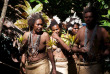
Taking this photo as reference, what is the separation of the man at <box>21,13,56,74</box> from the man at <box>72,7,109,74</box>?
921 mm

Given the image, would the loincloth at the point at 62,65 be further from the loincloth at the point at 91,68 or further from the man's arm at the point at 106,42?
the man's arm at the point at 106,42

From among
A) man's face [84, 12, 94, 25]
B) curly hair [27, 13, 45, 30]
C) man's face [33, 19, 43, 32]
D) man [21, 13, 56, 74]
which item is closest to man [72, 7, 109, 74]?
man's face [84, 12, 94, 25]

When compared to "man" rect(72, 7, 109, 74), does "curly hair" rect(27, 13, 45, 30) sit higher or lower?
higher

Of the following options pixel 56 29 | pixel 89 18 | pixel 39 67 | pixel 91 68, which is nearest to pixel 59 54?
pixel 56 29

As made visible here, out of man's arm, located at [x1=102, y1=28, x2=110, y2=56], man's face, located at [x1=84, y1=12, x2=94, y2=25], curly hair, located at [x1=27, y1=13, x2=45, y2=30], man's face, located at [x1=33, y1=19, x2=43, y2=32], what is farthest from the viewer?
curly hair, located at [x1=27, y1=13, x2=45, y2=30]

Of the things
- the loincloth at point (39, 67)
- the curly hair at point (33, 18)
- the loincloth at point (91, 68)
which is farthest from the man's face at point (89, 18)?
the loincloth at point (39, 67)

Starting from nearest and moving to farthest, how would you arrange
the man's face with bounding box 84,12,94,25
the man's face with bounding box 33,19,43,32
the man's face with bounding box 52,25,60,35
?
the man's face with bounding box 84,12,94,25 → the man's face with bounding box 33,19,43,32 → the man's face with bounding box 52,25,60,35

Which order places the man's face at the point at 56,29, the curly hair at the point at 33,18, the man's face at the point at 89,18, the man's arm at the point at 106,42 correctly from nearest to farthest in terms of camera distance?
the man's arm at the point at 106,42, the man's face at the point at 89,18, the curly hair at the point at 33,18, the man's face at the point at 56,29

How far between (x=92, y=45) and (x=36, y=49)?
1379mm

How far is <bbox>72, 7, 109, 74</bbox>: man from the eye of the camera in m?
3.44

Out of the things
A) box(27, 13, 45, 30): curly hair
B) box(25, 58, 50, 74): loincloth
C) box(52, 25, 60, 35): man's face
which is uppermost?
box(27, 13, 45, 30): curly hair

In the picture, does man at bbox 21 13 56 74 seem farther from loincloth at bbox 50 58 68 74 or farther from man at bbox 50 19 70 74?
loincloth at bbox 50 58 68 74

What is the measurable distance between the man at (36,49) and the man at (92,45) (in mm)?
921

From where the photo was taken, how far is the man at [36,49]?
4.17m
